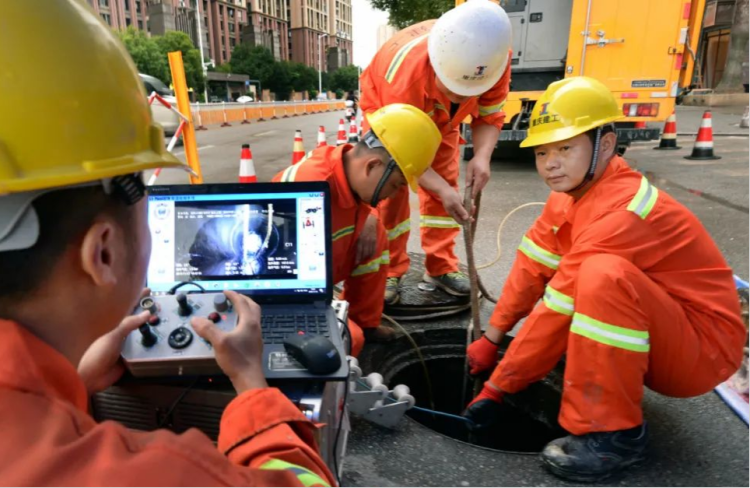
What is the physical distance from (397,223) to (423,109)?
746 mm

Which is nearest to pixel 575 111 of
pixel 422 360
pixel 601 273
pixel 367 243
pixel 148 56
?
pixel 601 273

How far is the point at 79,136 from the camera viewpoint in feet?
2.60

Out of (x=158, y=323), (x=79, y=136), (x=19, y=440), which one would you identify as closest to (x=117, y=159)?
(x=79, y=136)

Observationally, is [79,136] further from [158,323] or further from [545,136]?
[545,136]

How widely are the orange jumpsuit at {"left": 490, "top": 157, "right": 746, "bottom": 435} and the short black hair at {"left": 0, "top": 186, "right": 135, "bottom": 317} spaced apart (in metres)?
1.41

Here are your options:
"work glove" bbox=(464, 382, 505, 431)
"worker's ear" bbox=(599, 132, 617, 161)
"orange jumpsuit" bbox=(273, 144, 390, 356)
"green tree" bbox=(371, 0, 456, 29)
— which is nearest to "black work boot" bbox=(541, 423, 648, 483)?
"work glove" bbox=(464, 382, 505, 431)

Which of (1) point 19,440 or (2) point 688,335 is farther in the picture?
(2) point 688,335

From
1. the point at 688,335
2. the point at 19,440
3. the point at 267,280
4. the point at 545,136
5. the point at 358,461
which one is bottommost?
the point at 358,461

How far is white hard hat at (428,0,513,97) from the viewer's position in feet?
7.73

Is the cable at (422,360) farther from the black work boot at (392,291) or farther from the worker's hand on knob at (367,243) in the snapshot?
the worker's hand on knob at (367,243)

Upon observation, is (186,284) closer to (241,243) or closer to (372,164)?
(241,243)

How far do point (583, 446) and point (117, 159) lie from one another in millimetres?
1606

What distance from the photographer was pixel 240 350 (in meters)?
1.12

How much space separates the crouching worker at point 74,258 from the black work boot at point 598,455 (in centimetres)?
107
